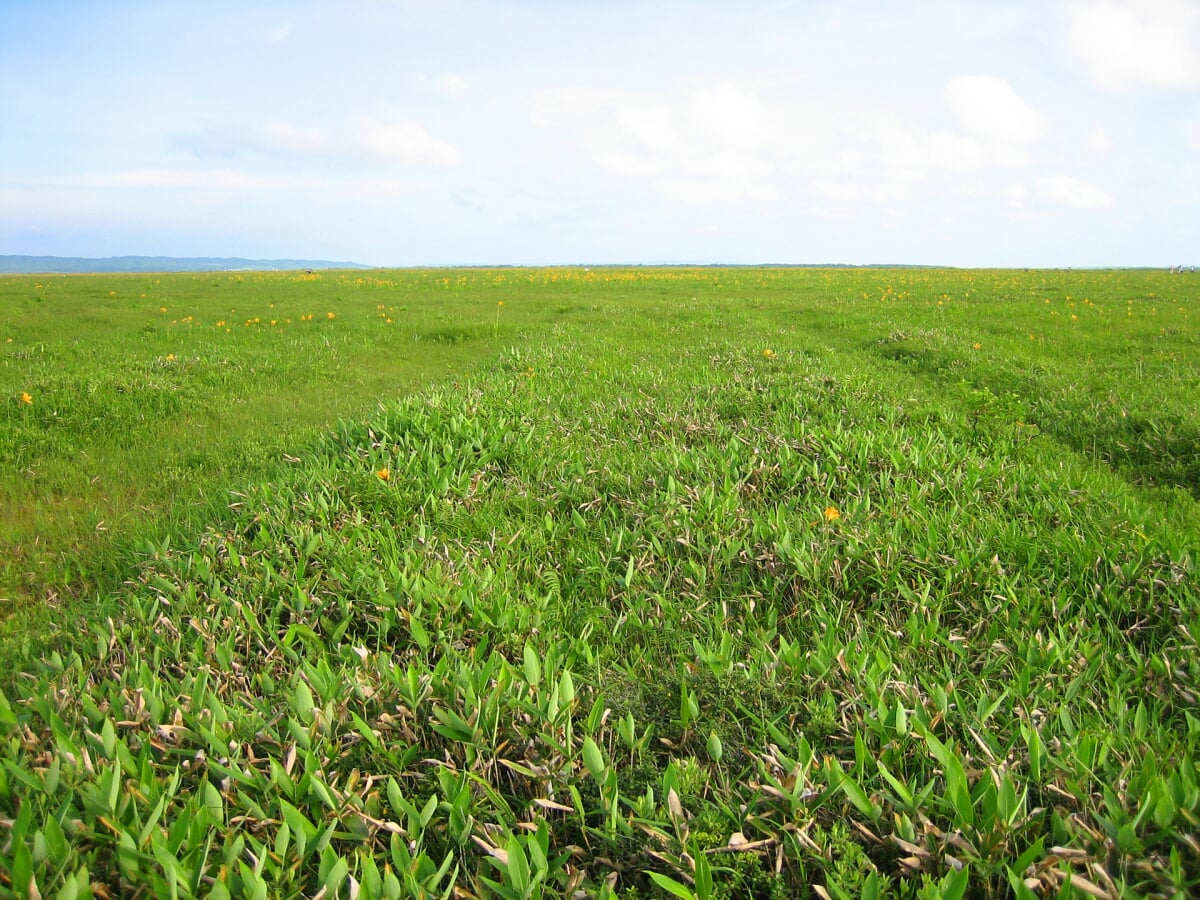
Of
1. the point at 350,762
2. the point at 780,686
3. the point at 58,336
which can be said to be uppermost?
the point at 58,336

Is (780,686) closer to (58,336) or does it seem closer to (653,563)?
(653,563)

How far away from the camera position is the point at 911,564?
3.17 meters

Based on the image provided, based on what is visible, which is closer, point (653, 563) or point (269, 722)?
point (269, 722)

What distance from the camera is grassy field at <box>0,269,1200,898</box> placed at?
1.69m

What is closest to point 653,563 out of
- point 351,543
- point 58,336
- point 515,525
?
point 515,525

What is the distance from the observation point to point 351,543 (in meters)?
3.41

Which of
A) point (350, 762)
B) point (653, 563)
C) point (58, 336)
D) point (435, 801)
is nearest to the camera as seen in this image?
point (435, 801)

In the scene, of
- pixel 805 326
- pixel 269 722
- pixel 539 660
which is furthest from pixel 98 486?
pixel 805 326

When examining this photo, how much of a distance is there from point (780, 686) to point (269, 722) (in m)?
1.77

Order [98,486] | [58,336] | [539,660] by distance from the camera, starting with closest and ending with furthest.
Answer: [539,660] < [98,486] < [58,336]

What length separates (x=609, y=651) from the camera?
2693mm

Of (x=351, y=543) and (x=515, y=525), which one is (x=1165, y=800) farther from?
(x=351, y=543)

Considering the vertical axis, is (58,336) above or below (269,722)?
above

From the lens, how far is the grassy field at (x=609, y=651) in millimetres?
1687
